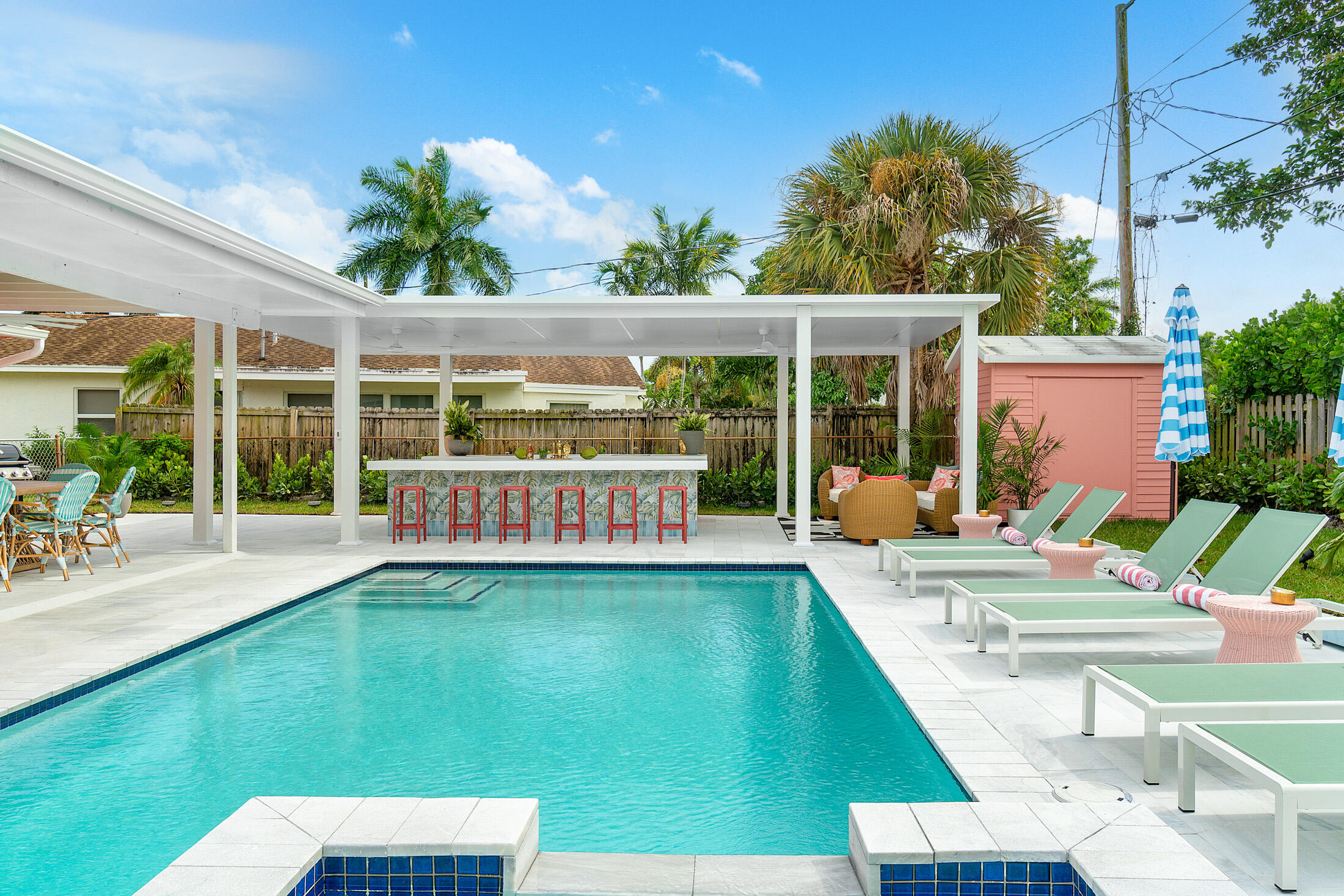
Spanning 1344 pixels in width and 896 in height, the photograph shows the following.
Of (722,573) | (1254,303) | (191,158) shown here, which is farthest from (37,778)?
(191,158)

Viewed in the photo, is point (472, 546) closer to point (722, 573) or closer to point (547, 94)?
point (722, 573)

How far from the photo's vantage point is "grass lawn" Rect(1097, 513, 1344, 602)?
7195 mm

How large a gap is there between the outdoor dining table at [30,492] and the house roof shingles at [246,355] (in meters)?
9.44

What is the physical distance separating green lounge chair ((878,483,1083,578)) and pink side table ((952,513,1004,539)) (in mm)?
480

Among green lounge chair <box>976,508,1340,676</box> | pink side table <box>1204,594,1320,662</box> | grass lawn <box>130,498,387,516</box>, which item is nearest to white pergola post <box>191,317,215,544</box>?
grass lawn <box>130,498,387,516</box>

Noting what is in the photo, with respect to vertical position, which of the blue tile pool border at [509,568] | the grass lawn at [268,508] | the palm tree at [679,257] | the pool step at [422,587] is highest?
the palm tree at [679,257]

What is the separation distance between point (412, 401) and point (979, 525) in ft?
50.0

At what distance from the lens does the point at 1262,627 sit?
400cm

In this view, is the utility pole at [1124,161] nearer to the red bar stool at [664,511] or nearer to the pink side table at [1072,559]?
the red bar stool at [664,511]

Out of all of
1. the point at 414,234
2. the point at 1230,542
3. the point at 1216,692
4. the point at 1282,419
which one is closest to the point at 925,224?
Answer: the point at 1282,419

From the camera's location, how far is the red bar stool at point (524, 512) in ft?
36.2

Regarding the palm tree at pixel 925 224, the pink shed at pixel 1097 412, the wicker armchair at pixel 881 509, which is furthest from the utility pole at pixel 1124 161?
the wicker armchair at pixel 881 509

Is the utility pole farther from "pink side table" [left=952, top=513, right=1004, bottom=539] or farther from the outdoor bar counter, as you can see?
the outdoor bar counter

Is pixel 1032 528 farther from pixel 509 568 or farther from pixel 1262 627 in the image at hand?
pixel 509 568
